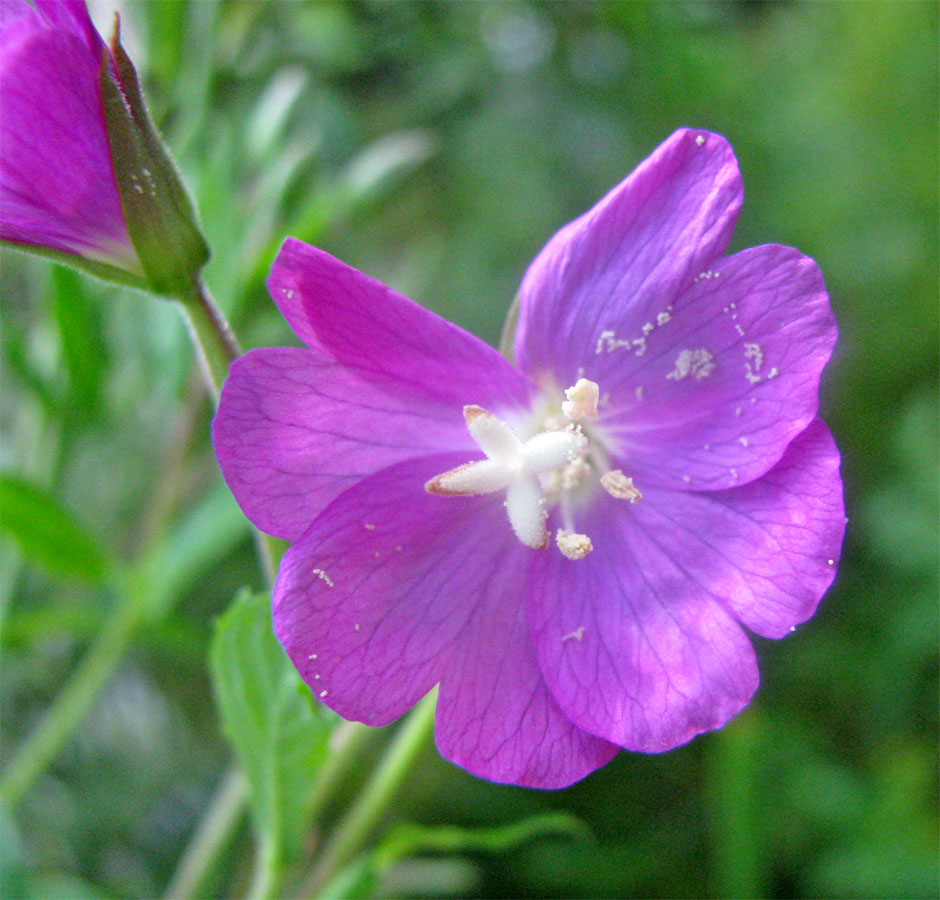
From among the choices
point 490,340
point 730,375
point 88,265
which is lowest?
point 490,340

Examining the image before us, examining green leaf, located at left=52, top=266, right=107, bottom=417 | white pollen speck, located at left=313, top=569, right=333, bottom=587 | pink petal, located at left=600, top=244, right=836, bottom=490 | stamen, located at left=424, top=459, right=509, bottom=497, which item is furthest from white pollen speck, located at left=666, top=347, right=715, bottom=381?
green leaf, located at left=52, top=266, right=107, bottom=417

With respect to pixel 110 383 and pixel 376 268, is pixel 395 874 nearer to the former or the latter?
pixel 110 383

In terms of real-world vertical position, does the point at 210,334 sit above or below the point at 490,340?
above

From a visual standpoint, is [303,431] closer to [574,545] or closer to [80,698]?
[574,545]

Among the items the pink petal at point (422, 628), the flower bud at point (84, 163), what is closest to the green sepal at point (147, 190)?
the flower bud at point (84, 163)

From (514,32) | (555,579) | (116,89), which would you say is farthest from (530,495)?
(514,32)

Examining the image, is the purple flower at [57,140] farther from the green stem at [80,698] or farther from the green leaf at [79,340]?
the green stem at [80,698]

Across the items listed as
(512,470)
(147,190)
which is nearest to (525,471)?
(512,470)
